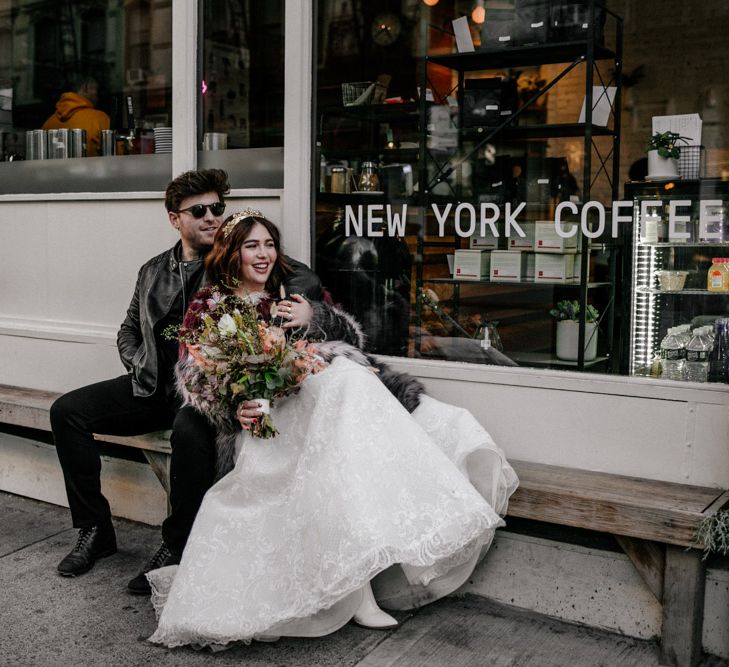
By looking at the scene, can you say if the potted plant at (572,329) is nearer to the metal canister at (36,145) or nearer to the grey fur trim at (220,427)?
the grey fur trim at (220,427)

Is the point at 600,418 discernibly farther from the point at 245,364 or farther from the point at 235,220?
the point at 235,220

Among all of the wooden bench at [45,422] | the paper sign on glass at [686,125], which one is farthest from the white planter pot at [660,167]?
the wooden bench at [45,422]

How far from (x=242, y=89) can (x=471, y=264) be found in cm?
162

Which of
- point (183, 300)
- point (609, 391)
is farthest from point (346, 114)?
point (609, 391)

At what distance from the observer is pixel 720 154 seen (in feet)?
12.8

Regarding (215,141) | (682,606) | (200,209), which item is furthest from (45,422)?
(682,606)

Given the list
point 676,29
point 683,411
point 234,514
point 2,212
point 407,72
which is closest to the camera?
point 234,514

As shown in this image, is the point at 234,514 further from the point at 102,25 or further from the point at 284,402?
the point at 102,25

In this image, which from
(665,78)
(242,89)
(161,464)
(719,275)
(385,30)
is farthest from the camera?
(242,89)

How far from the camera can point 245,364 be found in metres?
3.45

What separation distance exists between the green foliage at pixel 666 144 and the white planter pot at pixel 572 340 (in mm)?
781

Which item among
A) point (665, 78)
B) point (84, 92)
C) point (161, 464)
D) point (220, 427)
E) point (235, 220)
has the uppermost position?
point (84, 92)

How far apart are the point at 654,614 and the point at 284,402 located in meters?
1.58

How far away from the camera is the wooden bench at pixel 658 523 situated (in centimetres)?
326
